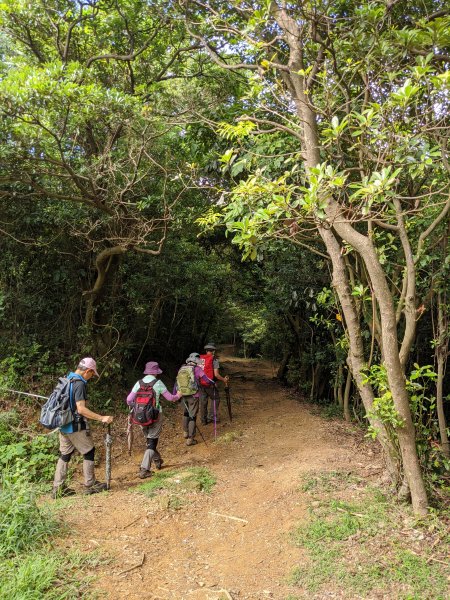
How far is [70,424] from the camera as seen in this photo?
5859mm

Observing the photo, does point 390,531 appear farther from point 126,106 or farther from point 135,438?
point 126,106

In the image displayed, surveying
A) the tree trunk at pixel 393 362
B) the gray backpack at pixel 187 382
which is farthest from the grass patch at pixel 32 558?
the gray backpack at pixel 187 382

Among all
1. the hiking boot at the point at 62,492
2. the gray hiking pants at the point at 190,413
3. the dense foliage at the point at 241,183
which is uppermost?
the dense foliage at the point at 241,183

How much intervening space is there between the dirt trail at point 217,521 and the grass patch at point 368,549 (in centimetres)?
21

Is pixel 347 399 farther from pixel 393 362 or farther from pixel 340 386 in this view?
pixel 393 362

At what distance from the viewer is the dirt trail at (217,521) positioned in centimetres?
398

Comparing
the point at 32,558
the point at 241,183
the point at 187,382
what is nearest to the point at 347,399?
the point at 187,382

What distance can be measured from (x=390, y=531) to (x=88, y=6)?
9.59 m

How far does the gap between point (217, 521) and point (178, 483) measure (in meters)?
1.10

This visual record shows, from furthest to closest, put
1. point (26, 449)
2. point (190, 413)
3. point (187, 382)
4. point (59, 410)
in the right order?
point (190, 413), point (187, 382), point (26, 449), point (59, 410)

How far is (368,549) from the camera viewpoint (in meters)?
4.23

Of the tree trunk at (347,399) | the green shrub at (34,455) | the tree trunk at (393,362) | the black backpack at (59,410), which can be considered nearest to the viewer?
the tree trunk at (393,362)

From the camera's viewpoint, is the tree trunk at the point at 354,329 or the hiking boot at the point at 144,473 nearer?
the tree trunk at the point at 354,329

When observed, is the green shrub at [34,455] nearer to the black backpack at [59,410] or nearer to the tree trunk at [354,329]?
the black backpack at [59,410]
